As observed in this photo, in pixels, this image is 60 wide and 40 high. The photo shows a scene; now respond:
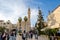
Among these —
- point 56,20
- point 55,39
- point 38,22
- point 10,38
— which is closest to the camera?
point 55,39

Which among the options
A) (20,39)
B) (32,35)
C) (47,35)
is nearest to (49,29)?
(47,35)

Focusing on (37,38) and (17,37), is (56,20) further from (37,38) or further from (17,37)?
(17,37)

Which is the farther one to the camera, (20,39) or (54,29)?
(20,39)

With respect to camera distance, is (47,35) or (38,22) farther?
(38,22)

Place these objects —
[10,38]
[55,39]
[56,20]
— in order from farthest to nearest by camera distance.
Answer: [10,38]
[56,20]
[55,39]

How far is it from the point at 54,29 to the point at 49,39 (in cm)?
93

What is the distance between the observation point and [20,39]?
64.4 feet

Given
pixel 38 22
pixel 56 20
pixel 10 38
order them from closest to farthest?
pixel 56 20 → pixel 10 38 → pixel 38 22

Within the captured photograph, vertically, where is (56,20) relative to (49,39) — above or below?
above

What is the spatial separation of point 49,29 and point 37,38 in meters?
1.41

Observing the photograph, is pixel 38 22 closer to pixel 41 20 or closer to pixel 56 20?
pixel 41 20

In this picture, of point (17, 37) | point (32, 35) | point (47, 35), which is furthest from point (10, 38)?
point (47, 35)

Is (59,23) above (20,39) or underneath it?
above

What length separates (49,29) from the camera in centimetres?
1762
